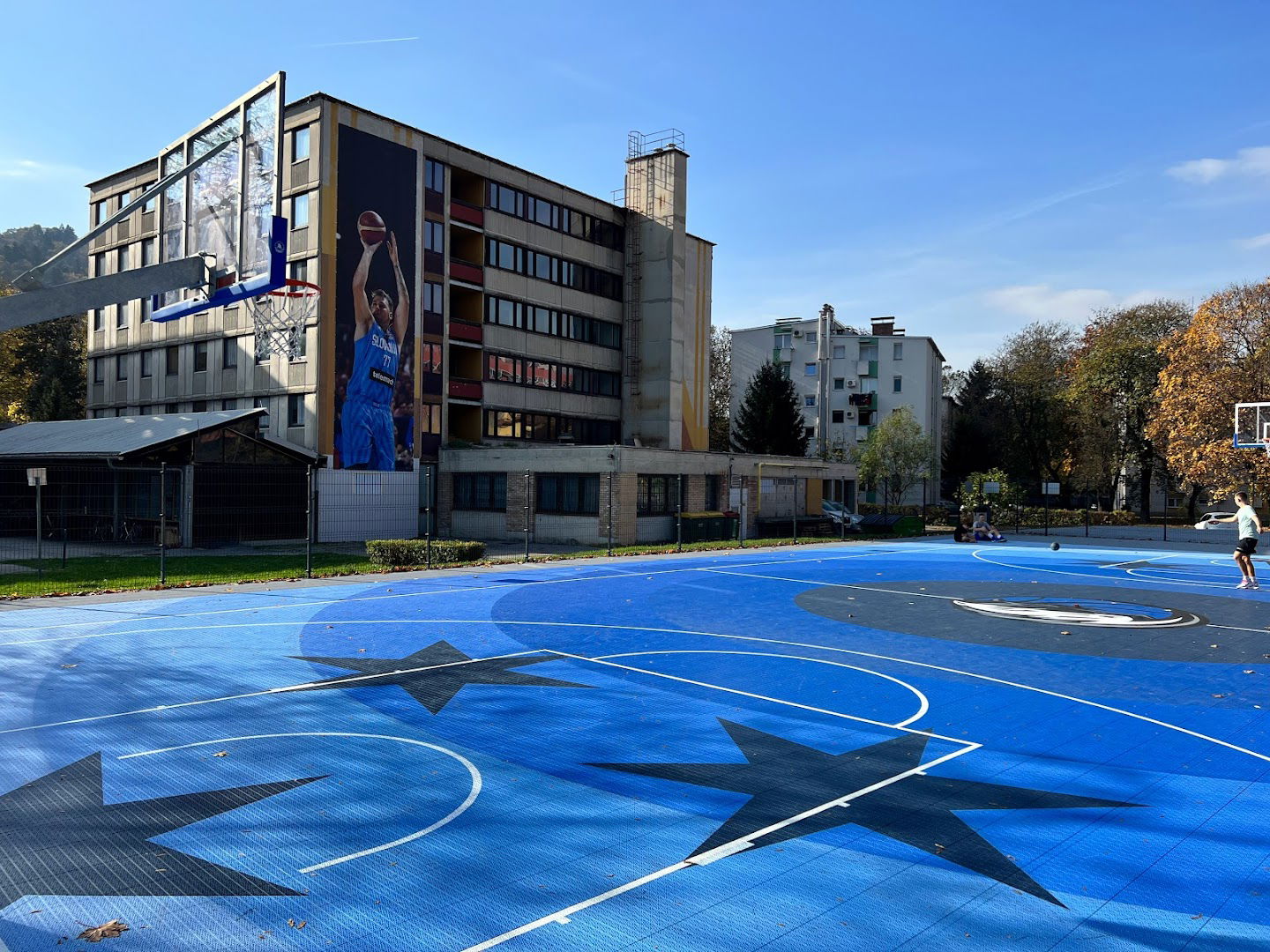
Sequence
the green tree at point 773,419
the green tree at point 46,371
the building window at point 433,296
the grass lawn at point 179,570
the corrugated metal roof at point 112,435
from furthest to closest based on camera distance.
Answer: the green tree at point 773,419 → the green tree at point 46,371 → the building window at point 433,296 → the corrugated metal roof at point 112,435 → the grass lawn at point 179,570

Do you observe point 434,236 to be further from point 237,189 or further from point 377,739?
point 377,739

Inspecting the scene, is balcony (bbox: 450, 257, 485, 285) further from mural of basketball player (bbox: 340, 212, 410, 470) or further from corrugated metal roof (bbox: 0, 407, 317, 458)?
corrugated metal roof (bbox: 0, 407, 317, 458)

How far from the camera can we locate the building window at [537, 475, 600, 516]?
34406mm

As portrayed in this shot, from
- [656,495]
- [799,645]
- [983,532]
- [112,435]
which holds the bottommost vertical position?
[799,645]

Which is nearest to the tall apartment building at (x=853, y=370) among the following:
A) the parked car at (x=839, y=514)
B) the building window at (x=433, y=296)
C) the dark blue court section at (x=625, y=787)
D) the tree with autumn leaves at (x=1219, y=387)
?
the parked car at (x=839, y=514)

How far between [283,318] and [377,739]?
1185cm

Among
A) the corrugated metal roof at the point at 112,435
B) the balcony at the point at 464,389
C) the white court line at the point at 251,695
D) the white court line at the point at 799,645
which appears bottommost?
the white court line at the point at 799,645

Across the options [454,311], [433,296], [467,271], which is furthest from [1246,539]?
[454,311]

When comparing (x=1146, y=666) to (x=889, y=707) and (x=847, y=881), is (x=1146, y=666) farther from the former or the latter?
(x=847, y=881)

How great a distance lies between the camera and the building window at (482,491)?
37.2m

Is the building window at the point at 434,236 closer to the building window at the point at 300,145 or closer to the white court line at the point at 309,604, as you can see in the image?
the building window at the point at 300,145

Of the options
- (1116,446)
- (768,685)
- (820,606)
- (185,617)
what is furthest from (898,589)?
(1116,446)

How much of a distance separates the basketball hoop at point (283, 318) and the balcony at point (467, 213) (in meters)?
23.6

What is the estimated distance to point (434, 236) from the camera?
39812 mm
